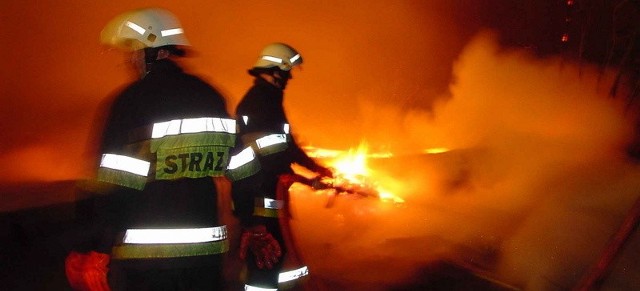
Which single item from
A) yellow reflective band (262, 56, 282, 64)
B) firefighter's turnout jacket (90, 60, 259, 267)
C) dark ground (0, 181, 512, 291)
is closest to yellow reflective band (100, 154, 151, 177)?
firefighter's turnout jacket (90, 60, 259, 267)

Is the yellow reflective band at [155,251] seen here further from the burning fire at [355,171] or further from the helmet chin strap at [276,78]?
the burning fire at [355,171]

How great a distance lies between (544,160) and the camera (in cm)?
644

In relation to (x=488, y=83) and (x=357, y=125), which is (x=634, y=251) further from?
(x=357, y=125)

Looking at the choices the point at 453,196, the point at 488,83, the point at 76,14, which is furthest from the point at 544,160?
the point at 76,14

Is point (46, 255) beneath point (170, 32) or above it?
beneath

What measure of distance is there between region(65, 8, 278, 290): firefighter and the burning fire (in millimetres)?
3770

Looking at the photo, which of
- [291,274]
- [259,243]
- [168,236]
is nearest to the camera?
[168,236]

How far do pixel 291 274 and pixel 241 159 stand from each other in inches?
59.4

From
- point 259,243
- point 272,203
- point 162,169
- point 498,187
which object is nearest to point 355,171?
point 498,187

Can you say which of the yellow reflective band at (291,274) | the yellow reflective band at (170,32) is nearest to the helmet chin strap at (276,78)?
the yellow reflective band at (291,274)

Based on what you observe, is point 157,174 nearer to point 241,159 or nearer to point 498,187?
point 241,159

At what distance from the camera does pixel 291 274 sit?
433cm

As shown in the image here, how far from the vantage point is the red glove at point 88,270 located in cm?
252

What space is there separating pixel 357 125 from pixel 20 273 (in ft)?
17.9
